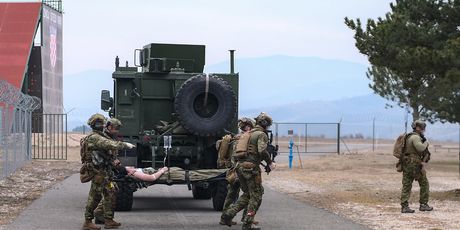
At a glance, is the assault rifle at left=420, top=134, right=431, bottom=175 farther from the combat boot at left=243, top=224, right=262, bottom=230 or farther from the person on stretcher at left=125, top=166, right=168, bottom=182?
the person on stretcher at left=125, top=166, right=168, bottom=182

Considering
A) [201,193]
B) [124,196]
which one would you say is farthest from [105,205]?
[201,193]

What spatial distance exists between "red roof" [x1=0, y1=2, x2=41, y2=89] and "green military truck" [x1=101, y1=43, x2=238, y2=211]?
38.6m

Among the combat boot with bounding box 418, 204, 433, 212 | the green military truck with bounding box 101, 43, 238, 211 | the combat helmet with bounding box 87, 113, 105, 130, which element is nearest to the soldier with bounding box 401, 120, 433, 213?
the combat boot with bounding box 418, 204, 433, 212

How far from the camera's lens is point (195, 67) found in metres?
16.0

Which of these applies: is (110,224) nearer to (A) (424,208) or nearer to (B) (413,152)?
(B) (413,152)

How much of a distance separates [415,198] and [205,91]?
Result: 6.35 metres

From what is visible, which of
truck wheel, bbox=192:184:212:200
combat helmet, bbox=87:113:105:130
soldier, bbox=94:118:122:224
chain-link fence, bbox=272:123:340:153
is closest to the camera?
combat helmet, bbox=87:113:105:130

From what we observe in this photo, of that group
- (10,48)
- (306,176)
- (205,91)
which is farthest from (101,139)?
(10,48)

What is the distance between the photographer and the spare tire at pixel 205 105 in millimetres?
14211

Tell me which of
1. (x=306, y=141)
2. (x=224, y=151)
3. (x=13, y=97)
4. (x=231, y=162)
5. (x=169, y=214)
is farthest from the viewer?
(x=306, y=141)

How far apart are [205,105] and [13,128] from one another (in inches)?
446

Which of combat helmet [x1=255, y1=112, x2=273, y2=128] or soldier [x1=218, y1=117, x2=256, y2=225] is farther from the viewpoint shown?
soldier [x1=218, y1=117, x2=256, y2=225]

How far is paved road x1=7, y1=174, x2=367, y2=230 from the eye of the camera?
12203mm

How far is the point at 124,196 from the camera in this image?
1388cm
